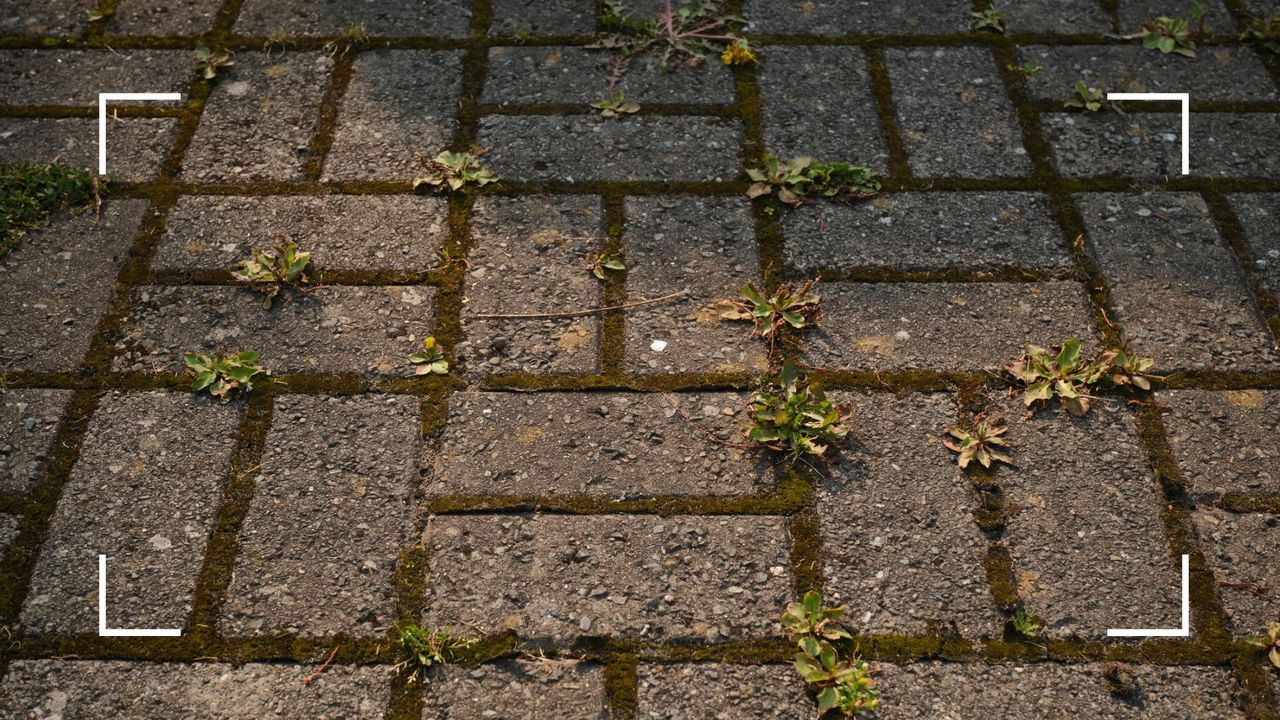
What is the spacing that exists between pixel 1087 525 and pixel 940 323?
0.68 m

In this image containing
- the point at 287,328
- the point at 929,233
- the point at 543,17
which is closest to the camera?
the point at 287,328

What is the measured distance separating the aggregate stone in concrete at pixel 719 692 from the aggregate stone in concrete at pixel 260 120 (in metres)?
1.98

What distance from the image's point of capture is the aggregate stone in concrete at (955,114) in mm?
3475

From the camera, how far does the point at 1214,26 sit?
3988mm

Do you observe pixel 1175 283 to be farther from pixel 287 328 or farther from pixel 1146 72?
pixel 287 328

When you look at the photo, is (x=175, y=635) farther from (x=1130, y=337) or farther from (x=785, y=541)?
(x=1130, y=337)

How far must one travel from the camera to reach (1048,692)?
2.37m

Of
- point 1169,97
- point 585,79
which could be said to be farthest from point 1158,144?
point 585,79

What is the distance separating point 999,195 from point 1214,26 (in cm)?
133

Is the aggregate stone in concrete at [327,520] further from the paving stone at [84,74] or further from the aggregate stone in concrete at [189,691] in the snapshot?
the paving stone at [84,74]

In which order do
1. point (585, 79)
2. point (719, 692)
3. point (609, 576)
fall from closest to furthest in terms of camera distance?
1. point (719, 692)
2. point (609, 576)
3. point (585, 79)

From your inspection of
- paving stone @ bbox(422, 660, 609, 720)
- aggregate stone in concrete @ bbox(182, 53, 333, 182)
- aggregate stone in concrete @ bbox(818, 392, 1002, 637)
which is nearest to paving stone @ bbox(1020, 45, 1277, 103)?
aggregate stone in concrete @ bbox(818, 392, 1002, 637)

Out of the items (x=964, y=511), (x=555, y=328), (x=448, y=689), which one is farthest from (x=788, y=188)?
(x=448, y=689)

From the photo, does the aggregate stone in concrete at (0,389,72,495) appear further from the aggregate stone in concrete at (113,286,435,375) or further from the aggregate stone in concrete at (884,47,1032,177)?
the aggregate stone in concrete at (884,47,1032,177)
